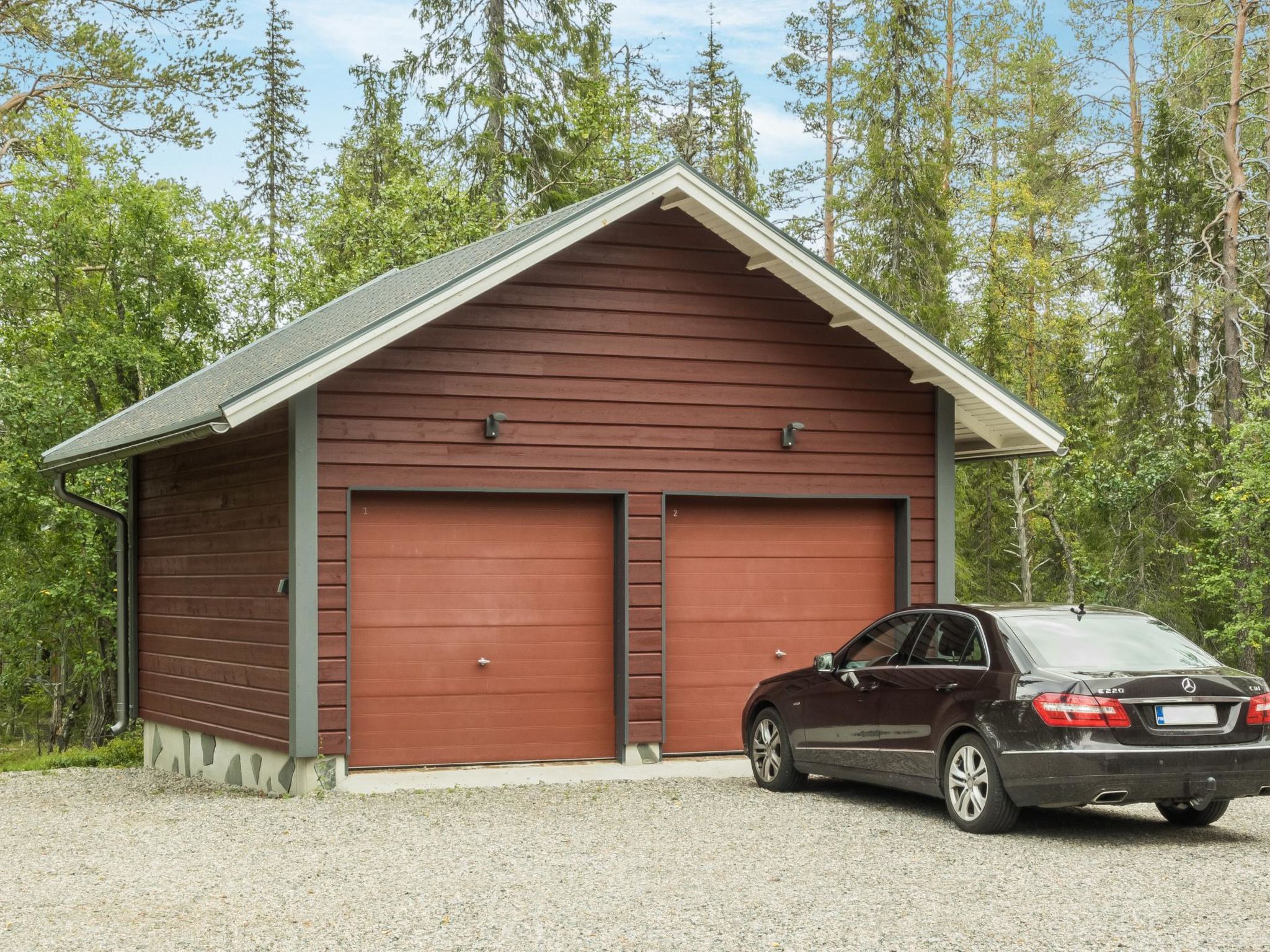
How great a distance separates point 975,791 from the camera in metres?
A: 9.04

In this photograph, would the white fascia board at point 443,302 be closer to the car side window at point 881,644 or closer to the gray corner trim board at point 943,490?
the gray corner trim board at point 943,490

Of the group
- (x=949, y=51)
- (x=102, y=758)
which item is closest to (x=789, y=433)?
(x=102, y=758)

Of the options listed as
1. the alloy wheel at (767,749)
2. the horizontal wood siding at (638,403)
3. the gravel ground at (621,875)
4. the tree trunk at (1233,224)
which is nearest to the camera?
the gravel ground at (621,875)

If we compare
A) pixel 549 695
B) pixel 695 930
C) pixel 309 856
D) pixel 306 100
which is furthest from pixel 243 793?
pixel 306 100

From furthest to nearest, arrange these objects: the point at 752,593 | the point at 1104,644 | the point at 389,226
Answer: the point at 389,226 → the point at 752,593 → the point at 1104,644

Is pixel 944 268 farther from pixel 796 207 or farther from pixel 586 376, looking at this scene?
pixel 586 376

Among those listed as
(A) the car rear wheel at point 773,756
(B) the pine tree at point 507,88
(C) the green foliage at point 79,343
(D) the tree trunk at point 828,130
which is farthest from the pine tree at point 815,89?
(A) the car rear wheel at point 773,756

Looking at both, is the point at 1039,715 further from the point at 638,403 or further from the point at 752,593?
the point at 638,403

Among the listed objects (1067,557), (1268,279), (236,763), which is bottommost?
(236,763)

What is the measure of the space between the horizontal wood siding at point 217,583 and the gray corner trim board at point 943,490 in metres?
5.98

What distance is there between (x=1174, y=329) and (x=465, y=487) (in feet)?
65.8

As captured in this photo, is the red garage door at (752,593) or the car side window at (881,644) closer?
the car side window at (881,644)

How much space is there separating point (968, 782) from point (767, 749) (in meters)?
2.50

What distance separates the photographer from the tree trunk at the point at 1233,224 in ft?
79.4
